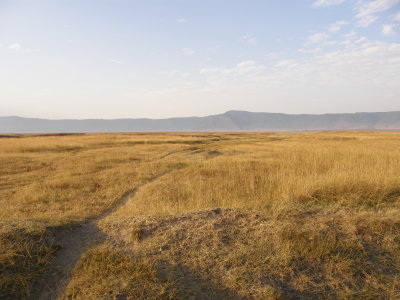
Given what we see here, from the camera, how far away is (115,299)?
365 centimetres

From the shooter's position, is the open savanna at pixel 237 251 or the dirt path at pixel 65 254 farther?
the dirt path at pixel 65 254

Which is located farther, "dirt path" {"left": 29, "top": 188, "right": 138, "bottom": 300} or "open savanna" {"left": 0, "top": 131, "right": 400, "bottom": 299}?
"dirt path" {"left": 29, "top": 188, "right": 138, "bottom": 300}

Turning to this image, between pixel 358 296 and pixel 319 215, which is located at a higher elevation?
pixel 319 215

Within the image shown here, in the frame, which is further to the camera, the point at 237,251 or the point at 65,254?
the point at 65,254

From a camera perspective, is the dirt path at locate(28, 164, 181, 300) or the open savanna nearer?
the open savanna

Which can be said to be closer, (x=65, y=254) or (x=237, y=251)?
(x=237, y=251)

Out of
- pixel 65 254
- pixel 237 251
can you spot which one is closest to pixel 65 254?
pixel 65 254

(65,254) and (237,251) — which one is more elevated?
(237,251)

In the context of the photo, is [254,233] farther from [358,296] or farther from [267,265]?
[358,296]

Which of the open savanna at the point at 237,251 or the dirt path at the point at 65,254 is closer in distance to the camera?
the open savanna at the point at 237,251

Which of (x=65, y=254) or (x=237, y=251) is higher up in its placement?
(x=237, y=251)

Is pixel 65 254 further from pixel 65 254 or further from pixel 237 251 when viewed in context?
pixel 237 251

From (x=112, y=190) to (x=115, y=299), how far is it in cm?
787

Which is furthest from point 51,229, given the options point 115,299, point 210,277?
point 210,277
